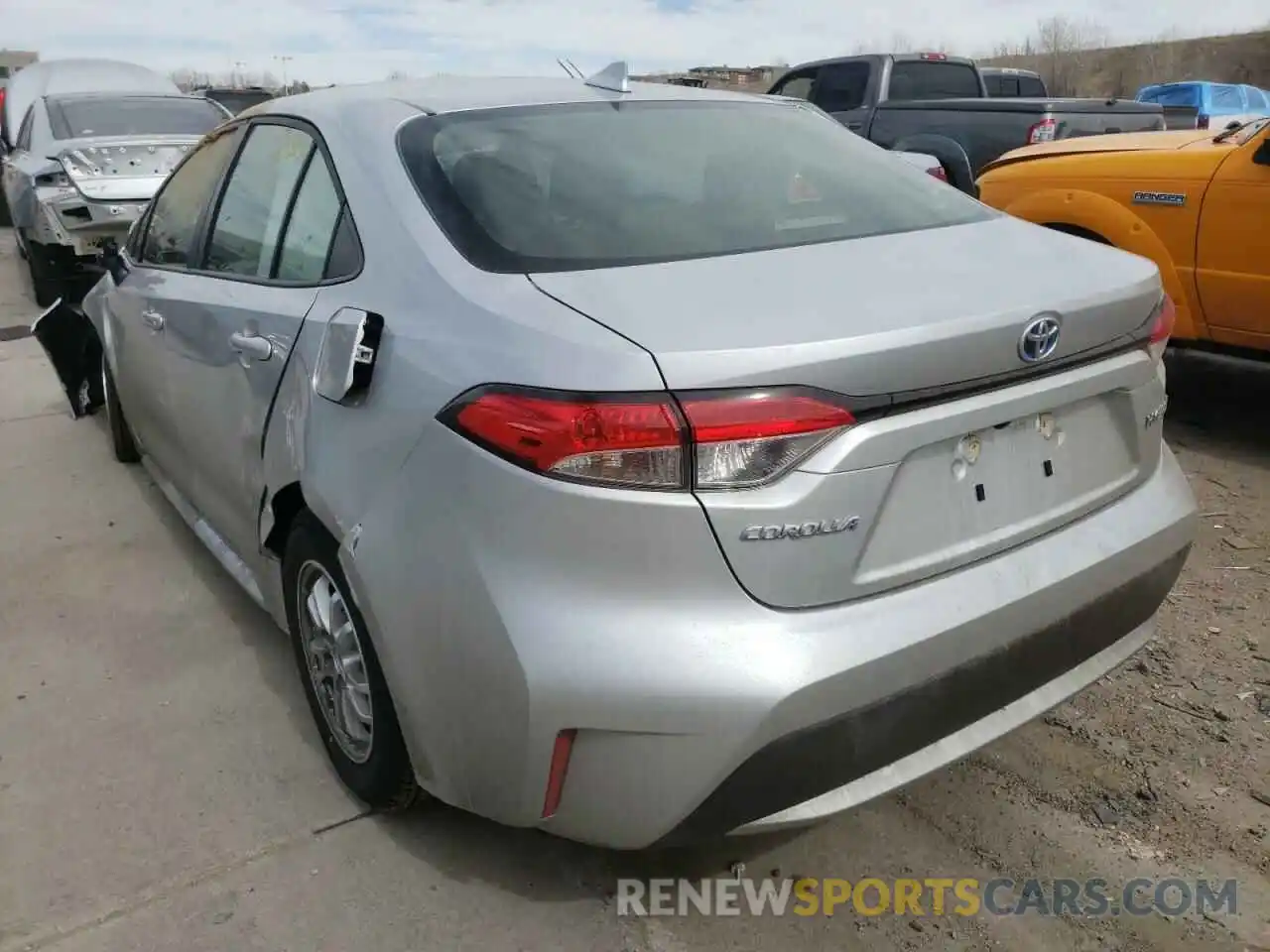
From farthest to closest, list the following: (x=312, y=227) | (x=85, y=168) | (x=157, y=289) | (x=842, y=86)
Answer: (x=842, y=86), (x=85, y=168), (x=157, y=289), (x=312, y=227)

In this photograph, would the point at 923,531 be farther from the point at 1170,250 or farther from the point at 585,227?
the point at 1170,250

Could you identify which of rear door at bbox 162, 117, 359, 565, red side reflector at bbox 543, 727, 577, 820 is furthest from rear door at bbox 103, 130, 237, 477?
red side reflector at bbox 543, 727, 577, 820

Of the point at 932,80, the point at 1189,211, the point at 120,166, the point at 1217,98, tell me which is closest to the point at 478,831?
the point at 1189,211

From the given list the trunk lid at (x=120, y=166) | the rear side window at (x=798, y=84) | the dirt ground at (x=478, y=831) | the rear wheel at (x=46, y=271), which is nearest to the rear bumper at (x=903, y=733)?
the dirt ground at (x=478, y=831)

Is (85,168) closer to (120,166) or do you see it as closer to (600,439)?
(120,166)

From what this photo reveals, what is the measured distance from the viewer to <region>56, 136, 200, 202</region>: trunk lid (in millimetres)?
7854

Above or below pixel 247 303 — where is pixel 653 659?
below

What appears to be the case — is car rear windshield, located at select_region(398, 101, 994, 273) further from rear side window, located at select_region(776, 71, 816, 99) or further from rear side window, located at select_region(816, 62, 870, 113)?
rear side window, located at select_region(776, 71, 816, 99)

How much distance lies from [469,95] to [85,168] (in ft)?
21.3

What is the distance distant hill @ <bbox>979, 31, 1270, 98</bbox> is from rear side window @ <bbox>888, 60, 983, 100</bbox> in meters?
30.8

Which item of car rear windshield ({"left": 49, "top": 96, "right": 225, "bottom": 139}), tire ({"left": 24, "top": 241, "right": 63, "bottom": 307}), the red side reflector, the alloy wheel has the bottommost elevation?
tire ({"left": 24, "top": 241, "right": 63, "bottom": 307})

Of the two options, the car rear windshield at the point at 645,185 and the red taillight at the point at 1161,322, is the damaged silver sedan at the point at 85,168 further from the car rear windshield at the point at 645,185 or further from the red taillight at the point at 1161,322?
the red taillight at the point at 1161,322

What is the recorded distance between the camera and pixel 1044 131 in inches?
317

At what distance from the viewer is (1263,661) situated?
3.10 m
